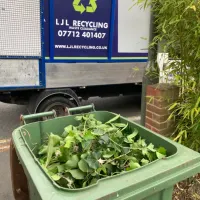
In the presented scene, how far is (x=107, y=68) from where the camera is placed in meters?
4.30

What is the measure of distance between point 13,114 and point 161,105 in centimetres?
378

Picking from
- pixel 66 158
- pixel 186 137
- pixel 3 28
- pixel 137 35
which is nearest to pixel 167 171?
pixel 66 158

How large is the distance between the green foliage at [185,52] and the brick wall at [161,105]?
8cm

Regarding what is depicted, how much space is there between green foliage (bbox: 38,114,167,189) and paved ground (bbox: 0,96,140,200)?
1515 mm

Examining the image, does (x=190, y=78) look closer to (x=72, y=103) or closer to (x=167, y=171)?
(x=167, y=171)

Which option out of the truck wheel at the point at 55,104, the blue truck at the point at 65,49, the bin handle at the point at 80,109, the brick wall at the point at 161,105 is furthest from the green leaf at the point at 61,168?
the truck wheel at the point at 55,104

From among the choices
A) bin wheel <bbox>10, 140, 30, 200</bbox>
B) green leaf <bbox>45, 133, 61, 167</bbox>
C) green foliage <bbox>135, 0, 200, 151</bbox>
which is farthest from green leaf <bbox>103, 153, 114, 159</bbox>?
green foliage <bbox>135, 0, 200, 151</bbox>

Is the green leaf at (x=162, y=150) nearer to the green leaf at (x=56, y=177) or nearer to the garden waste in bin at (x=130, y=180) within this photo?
the garden waste in bin at (x=130, y=180)

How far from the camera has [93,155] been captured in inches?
55.0

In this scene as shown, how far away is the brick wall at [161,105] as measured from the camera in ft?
8.05

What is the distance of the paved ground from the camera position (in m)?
2.91

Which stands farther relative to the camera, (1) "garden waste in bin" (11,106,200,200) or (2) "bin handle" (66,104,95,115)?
(2) "bin handle" (66,104,95,115)

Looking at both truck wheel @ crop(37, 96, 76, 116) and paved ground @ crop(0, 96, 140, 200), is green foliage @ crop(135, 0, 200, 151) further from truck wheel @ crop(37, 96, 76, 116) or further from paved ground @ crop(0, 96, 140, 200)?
truck wheel @ crop(37, 96, 76, 116)

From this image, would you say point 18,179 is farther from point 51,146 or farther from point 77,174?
point 77,174
